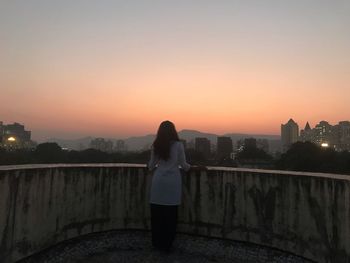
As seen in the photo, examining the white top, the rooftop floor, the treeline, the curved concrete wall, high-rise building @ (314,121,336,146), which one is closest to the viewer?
the curved concrete wall

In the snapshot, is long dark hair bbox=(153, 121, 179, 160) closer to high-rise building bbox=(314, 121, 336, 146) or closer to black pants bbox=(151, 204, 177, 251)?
black pants bbox=(151, 204, 177, 251)

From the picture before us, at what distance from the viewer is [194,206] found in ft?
20.8

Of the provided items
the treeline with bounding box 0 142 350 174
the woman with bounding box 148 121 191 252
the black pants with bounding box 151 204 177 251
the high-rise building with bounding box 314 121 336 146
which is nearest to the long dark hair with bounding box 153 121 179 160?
the woman with bounding box 148 121 191 252

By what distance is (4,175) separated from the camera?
466 centimetres

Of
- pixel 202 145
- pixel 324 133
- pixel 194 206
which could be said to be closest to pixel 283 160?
pixel 202 145

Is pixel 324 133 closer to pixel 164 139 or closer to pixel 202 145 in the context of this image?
pixel 202 145

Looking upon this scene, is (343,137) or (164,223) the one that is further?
(343,137)

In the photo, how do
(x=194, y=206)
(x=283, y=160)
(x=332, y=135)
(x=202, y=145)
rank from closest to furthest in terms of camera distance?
(x=194, y=206), (x=283, y=160), (x=202, y=145), (x=332, y=135)

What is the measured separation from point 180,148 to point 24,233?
7.52ft

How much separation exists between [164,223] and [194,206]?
632 mm

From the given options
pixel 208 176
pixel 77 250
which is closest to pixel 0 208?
pixel 77 250

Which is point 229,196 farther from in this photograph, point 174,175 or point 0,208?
point 0,208

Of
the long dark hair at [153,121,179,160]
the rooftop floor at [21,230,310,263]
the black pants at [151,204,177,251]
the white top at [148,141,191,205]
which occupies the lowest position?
the rooftop floor at [21,230,310,263]

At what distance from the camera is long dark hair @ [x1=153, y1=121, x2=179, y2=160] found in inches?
230
